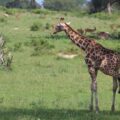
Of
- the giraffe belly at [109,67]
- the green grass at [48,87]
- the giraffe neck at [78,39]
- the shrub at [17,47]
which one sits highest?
the giraffe neck at [78,39]

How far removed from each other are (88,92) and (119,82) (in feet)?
12.2

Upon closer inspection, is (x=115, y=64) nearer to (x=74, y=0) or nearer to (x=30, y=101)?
(x=30, y=101)

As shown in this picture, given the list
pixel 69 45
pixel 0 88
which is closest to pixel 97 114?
pixel 0 88

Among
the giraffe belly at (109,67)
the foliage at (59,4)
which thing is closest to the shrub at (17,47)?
the giraffe belly at (109,67)

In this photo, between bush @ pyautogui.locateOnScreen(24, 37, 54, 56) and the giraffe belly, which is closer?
the giraffe belly

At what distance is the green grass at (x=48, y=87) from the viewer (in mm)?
11867

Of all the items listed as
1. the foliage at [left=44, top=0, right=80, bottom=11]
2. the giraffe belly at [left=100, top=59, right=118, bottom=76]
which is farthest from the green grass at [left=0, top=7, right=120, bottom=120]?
the foliage at [left=44, top=0, right=80, bottom=11]

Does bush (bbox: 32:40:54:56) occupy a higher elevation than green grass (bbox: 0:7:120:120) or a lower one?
higher

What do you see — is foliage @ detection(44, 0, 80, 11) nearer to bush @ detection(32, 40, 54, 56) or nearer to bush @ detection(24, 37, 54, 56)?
bush @ detection(24, 37, 54, 56)

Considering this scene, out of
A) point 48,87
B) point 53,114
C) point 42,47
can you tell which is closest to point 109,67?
point 53,114

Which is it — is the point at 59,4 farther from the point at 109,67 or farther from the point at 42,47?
the point at 109,67

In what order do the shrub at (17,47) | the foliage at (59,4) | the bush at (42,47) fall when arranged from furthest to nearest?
the foliage at (59,4) → the shrub at (17,47) → the bush at (42,47)

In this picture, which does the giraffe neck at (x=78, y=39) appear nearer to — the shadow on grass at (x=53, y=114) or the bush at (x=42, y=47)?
the shadow on grass at (x=53, y=114)

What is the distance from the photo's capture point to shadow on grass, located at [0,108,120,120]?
36.4 ft
